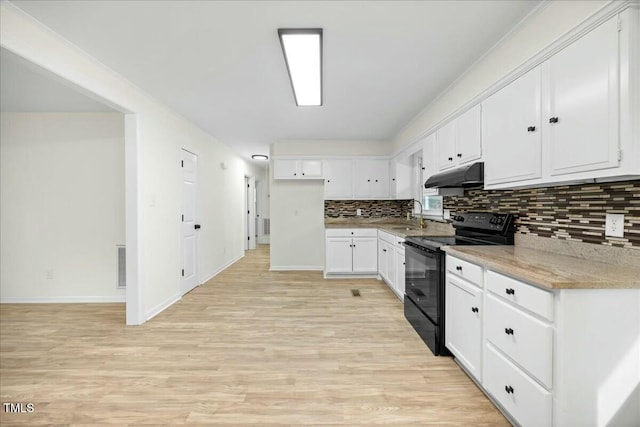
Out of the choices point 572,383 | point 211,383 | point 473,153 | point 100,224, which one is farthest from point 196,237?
point 572,383

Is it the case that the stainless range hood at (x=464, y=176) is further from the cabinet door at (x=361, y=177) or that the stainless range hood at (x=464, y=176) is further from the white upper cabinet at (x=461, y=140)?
the cabinet door at (x=361, y=177)

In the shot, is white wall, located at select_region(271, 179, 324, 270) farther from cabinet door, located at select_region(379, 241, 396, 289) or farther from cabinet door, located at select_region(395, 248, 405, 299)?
cabinet door, located at select_region(395, 248, 405, 299)


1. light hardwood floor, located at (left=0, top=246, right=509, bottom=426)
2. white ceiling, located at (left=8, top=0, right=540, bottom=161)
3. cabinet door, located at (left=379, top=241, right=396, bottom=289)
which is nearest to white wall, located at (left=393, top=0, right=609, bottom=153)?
white ceiling, located at (left=8, top=0, right=540, bottom=161)

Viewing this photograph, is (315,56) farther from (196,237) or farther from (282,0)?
(196,237)

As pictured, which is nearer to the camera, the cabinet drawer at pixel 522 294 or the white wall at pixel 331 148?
the cabinet drawer at pixel 522 294

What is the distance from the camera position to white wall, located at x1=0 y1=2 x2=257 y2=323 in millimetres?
2029

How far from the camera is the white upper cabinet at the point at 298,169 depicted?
17.8 feet

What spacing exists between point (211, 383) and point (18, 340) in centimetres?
217

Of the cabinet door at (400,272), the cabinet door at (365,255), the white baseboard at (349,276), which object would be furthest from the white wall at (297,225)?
the cabinet door at (400,272)

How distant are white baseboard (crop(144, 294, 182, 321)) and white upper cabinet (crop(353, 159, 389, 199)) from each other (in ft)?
11.0

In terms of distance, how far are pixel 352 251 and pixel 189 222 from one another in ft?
8.74

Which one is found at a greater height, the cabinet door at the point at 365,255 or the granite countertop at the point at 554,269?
the granite countertop at the point at 554,269

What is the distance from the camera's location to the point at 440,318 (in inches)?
93.4

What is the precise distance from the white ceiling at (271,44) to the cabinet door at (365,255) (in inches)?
86.0
